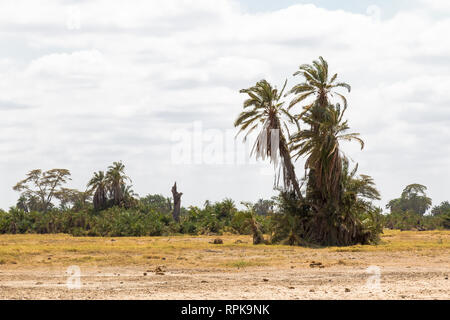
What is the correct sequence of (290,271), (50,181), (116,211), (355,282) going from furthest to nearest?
(50,181) < (116,211) < (290,271) < (355,282)

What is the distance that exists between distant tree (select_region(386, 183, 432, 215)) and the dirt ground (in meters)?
103

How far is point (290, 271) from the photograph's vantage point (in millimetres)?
20000

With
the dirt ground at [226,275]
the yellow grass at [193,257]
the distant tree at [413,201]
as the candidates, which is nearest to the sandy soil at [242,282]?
the dirt ground at [226,275]

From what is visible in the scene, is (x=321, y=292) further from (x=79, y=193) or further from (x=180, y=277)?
(x=79, y=193)

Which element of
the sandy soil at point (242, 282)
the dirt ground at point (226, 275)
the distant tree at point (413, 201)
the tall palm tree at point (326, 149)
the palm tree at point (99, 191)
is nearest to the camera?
the sandy soil at point (242, 282)

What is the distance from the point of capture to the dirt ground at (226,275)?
44.5 feet

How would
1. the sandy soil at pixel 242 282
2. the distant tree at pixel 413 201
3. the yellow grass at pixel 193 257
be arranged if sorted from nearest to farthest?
1. the sandy soil at pixel 242 282
2. the yellow grass at pixel 193 257
3. the distant tree at pixel 413 201

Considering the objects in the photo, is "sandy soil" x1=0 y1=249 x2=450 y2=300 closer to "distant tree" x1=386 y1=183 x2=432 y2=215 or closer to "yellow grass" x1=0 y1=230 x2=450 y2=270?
"yellow grass" x1=0 y1=230 x2=450 y2=270

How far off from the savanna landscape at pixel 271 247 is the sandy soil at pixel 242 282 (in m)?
0.03

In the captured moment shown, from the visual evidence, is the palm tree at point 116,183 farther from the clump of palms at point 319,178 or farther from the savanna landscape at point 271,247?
the clump of palms at point 319,178

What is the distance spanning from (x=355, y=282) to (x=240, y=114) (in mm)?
21007

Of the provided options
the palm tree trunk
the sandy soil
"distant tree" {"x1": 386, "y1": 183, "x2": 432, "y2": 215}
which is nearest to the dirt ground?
the sandy soil

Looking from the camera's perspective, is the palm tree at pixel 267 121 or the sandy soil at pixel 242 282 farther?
the palm tree at pixel 267 121
